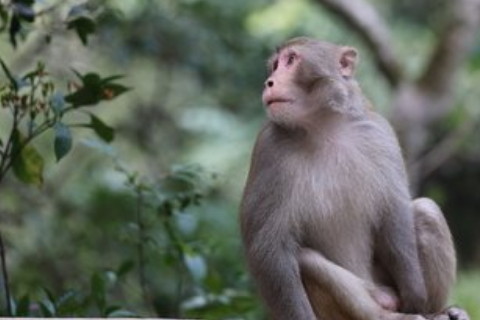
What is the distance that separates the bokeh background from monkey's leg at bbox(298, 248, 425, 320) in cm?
89

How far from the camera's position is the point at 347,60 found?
474cm

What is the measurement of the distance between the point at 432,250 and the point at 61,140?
1378 mm

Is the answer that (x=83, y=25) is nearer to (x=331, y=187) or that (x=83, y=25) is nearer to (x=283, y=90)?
(x=283, y=90)

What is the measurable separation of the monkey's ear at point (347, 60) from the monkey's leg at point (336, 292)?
2.18ft

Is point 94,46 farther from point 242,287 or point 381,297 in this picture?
point 381,297

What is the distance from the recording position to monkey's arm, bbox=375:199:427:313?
4.66 m

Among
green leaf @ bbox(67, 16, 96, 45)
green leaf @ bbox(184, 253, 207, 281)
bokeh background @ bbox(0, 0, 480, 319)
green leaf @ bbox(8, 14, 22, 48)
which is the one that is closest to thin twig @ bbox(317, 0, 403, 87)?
bokeh background @ bbox(0, 0, 480, 319)

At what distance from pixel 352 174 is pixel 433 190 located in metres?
9.49

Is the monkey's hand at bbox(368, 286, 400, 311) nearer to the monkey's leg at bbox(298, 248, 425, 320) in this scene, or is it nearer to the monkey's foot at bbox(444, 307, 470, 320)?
the monkey's leg at bbox(298, 248, 425, 320)

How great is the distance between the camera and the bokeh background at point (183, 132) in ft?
19.4

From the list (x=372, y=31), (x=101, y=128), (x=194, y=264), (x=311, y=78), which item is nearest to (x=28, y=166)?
(x=101, y=128)

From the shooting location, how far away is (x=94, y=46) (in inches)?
319

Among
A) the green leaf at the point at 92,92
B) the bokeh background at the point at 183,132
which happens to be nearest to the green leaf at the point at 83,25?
the bokeh background at the point at 183,132

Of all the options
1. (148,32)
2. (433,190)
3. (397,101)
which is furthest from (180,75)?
(433,190)
